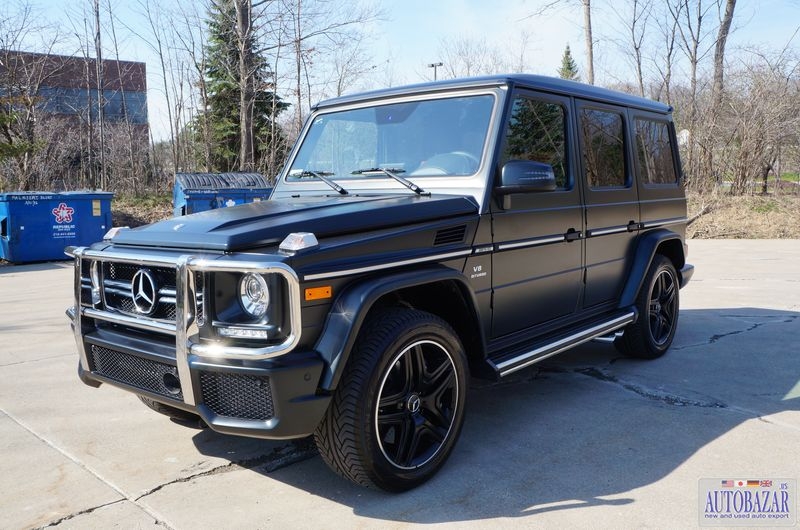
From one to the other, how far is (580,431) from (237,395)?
Answer: 7.10 ft

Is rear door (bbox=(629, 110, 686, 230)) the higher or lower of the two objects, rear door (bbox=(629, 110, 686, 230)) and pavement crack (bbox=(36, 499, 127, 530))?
the higher

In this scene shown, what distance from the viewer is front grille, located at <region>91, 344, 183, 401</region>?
292cm

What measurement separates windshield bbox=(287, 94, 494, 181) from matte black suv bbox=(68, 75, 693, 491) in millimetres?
12

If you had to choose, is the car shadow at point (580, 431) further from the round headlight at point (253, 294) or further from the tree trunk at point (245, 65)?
the tree trunk at point (245, 65)

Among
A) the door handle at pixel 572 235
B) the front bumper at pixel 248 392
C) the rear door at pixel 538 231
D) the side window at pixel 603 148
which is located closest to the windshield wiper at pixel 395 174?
the rear door at pixel 538 231

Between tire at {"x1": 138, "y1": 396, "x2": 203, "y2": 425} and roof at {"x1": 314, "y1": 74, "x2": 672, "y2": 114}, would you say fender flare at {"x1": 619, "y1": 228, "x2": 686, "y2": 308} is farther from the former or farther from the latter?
tire at {"x1": 138, "y1": 396, "x2": 203, "y2": 425}

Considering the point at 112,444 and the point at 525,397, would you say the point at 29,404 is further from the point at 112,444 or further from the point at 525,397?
the point at 525,397

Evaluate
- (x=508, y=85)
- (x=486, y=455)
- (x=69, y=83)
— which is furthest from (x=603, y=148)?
(x=69, y=83)

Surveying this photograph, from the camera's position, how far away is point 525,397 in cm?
455

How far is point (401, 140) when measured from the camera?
407 centimetres

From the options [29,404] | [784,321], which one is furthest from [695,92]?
[29,404]

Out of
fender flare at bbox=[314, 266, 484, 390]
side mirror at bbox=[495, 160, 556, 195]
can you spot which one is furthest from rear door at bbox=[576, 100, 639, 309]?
fender flare at bbox=[314, 266, 484, 390]

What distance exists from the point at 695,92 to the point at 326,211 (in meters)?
21.3

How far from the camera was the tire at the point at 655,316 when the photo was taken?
206 inches
